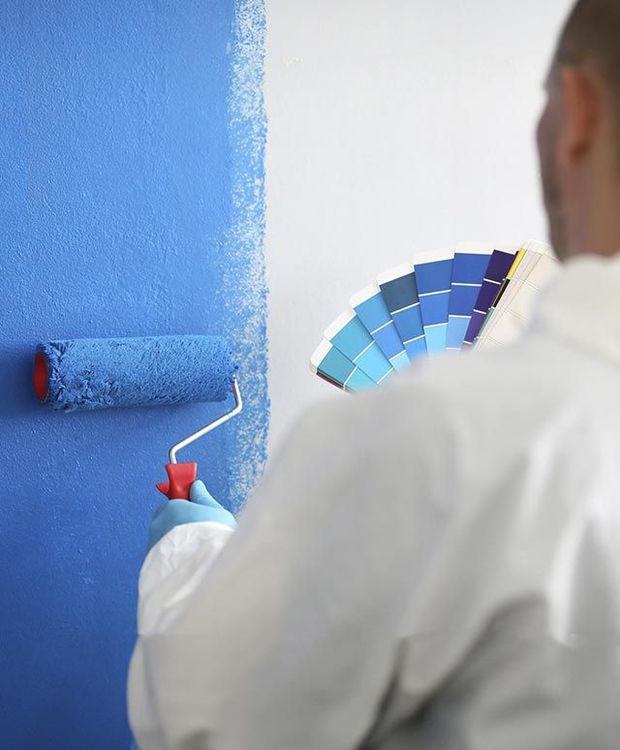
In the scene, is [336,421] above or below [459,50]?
below

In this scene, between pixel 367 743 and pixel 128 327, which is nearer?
pixel 367 743

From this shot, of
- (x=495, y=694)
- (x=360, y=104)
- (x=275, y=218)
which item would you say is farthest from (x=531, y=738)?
(x=360, y=104)

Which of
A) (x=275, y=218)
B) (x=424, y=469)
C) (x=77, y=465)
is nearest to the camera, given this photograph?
(x=424, y=469)

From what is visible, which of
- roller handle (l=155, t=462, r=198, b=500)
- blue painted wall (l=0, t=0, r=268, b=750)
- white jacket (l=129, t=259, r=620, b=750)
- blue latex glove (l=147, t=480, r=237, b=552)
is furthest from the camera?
blue painted wall (l=0, t=0, r=268, b=750)

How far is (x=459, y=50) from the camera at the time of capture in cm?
165

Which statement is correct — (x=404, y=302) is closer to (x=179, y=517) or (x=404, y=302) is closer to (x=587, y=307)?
(x=179, y=517)

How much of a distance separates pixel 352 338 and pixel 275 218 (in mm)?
231

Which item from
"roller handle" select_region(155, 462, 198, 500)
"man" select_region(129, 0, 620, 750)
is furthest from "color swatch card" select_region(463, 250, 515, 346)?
"man" select_region(129, 0, 620, 750)

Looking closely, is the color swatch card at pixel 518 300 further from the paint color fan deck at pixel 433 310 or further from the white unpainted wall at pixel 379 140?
the white unpainted wall at pixel 379 140

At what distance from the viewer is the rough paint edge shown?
1504 millimetres

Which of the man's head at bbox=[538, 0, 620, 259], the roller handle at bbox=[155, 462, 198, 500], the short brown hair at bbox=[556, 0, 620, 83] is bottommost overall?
the roller handle at bbox=[155, 462, 198, 500]

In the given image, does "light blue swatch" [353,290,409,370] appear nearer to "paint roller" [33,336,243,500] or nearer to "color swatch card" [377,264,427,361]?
"color swatch card" [377,264,427,361]

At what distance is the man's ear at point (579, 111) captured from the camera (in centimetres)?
64

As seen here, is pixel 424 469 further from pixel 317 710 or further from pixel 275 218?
pixel 275 218
